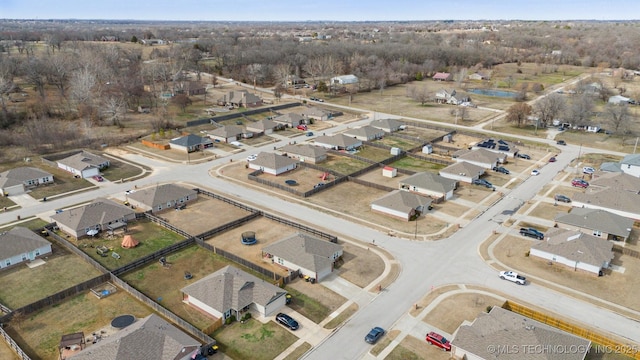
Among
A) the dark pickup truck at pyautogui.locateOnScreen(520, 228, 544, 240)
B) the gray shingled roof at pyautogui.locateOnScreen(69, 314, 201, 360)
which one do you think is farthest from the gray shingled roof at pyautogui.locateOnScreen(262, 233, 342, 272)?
the dark pickup truck at pyautogui.locateOnScreen(520, 228, 544, 240)

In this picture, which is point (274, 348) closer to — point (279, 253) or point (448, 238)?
point (279, 253)

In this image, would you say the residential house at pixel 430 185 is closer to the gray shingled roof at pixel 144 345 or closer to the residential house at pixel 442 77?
the gray shingled roof at pixel 144 345

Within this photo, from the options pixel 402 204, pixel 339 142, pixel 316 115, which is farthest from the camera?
pixel 316 115

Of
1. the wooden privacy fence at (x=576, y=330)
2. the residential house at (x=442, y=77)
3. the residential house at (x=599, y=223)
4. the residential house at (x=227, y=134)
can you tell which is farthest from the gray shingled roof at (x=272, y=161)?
the residential house at (x=442, y=77)

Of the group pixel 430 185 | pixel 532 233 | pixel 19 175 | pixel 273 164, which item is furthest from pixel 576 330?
pixel 19 175

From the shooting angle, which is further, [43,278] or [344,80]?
[344,80]

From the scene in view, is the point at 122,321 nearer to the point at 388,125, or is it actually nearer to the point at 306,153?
the point at 306,153
